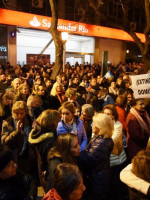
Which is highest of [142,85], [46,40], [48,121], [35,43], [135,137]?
[46,40]

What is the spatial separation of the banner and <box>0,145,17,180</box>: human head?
2.77 metres

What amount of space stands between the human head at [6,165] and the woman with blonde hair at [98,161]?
74 cm

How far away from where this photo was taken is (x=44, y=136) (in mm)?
2953

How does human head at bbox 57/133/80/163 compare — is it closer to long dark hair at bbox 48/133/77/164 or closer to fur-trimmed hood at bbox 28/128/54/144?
long dark hair at bbox 48/133/77/164

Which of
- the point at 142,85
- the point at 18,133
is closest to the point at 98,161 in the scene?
the point at 18,133

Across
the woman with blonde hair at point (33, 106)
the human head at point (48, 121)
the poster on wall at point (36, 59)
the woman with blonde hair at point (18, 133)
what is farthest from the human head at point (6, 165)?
the poster on wall at point (36, 59)

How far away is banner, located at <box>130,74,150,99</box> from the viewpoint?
4172 mm

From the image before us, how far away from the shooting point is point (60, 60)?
9.90m

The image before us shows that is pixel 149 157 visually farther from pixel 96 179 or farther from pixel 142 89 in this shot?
pixel 142 89

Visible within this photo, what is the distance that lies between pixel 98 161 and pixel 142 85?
2179 mm

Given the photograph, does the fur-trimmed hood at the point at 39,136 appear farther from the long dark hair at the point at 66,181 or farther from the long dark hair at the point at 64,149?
the long dark hair at the point at 66,181

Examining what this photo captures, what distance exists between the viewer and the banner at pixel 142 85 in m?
4.17

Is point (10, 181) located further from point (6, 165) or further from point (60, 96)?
point (60, 96)

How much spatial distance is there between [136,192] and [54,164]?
0.84 m
